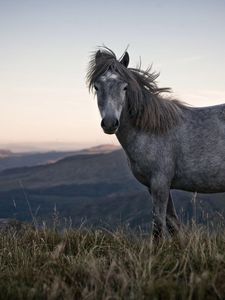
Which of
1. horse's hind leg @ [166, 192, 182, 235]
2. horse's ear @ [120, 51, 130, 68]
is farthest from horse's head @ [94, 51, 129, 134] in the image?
horse's hind leg @ [166, 192, 182, 235]

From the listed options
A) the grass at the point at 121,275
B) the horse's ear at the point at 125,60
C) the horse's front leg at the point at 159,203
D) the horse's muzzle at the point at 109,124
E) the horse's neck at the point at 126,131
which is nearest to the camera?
the grass at the point at 121,275

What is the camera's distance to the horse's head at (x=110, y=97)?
6.48 meters

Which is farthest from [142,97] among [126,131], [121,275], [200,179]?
[121,275]

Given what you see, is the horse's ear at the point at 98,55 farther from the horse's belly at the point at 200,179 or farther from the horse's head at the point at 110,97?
the horse's belly at the point at 200,179

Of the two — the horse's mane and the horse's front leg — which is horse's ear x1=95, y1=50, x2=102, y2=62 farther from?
the horse's front leg

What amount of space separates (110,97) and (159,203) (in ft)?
6.14

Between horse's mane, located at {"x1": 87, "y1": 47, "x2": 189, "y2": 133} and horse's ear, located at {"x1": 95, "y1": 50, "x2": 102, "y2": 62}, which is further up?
horse's ear, located at {"x1": 95, "y1": 50, "x2": 102, "y2": 62}

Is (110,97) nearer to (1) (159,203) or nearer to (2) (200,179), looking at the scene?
(1) (159,203)

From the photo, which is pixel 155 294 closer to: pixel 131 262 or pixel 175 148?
pixel 131 262

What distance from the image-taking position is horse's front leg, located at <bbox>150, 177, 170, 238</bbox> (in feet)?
23.0

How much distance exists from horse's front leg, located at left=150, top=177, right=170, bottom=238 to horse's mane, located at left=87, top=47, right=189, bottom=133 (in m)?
0.92

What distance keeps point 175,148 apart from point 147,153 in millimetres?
513

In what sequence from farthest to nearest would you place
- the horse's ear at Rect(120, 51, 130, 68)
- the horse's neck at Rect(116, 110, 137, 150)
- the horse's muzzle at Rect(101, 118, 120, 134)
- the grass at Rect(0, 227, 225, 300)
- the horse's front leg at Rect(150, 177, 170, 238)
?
1. the horse's ear at Rect(120, 51, 130, 68)
2. the horse's neck at Rect(116, 110, 137, 150)
3. the horse's front leg at Rect(150, 177, 170, 238)
4. the horse's muzzle at Rect(101, 118, 120, 134)
5. the grass at Rect(0, 227, 225, 300)

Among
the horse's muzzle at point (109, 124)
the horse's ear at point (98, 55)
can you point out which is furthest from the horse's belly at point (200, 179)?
the horse's ear at point (98, 55)
